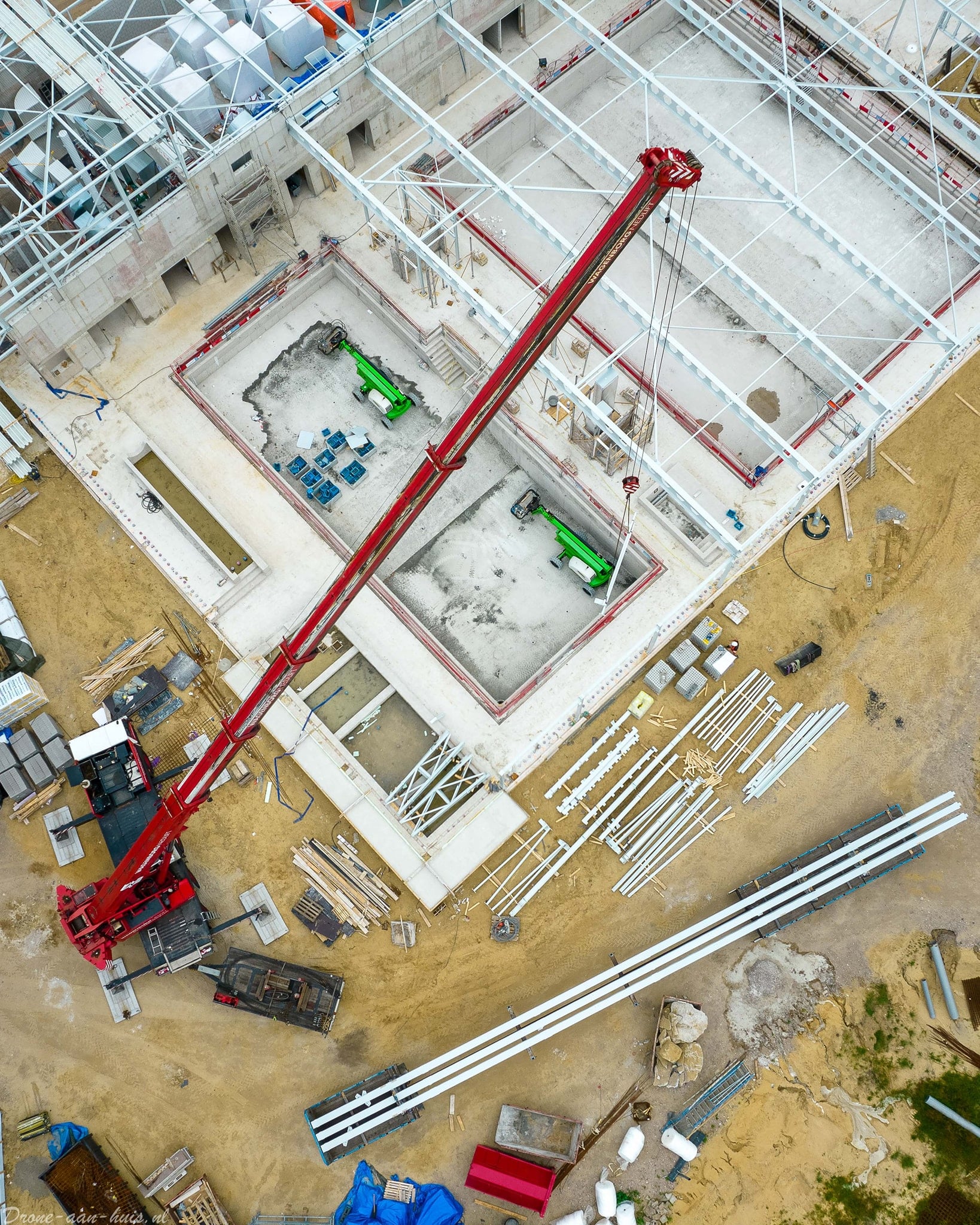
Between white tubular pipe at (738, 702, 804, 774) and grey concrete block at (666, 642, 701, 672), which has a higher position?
grey concrete block at (666, 642, 701, 672)

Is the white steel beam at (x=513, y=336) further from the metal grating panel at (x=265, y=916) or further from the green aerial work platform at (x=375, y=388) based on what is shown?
the metal grating panel at (x=265, y=916)

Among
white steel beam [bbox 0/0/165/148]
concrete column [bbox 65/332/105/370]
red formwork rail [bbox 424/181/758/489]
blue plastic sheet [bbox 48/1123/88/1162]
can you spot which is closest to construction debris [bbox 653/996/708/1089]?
blue plastic sheet [bbox 48/1123/88/1162]

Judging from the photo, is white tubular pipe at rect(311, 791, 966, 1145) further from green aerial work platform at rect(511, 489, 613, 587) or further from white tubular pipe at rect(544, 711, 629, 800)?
green aerial work platform at rect(511, 489, 613, 587)

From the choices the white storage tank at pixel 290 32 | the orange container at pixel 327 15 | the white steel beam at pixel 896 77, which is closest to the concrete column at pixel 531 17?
the orange container at pixel 327 15

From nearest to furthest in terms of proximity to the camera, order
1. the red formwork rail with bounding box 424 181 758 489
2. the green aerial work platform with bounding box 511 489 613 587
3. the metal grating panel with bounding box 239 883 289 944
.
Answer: the metal grating panel with bounding box 239 883 289 944, the green aerial work platform with bounding box 511 489 613 587, the red formwork rail with bounding box 424 181 758 489

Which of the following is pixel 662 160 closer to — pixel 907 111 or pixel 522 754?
pixel 522 754

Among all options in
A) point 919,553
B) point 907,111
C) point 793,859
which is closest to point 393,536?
point 793,859

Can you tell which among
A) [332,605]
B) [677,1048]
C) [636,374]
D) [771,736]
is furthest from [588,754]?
Answer: [636,374]

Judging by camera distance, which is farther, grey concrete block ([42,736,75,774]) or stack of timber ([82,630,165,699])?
stack of timber ([82,630,165,699])
